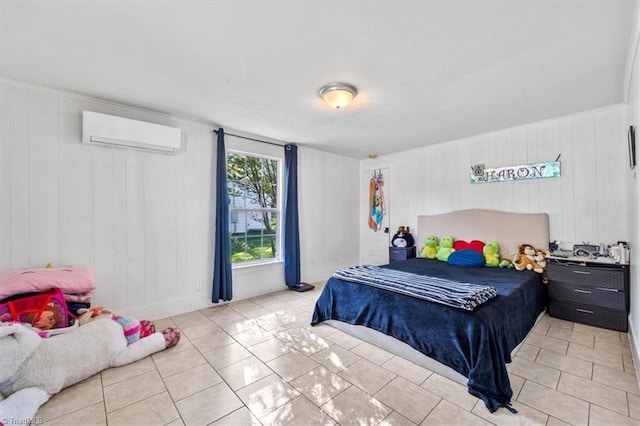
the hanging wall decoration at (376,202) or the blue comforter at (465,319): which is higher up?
the hanging wall decoration at (376,202)

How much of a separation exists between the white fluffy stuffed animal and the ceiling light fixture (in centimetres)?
281

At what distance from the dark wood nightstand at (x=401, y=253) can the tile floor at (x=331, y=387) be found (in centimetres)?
216

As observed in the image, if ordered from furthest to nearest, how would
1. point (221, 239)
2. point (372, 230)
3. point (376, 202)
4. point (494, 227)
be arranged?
1. point (372, 230)
2. point (376, 202)
3. point (494, 227)
4. point (221, 239)

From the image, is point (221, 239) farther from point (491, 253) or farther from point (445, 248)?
point (491, 253)

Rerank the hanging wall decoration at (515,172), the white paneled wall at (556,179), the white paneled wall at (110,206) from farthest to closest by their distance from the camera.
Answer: the hanging wall decoration at (515,172)
the white paneled wall at (556,179)
the white paneled wall at (110,206)

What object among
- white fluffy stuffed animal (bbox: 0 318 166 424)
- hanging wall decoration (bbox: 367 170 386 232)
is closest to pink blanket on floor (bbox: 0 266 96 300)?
white fluffy stuffed animal (bbox: 0 318 166 424)

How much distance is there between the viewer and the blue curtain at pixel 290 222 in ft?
14.8

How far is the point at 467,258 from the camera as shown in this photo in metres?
3.82

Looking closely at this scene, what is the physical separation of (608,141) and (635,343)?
2266 mm

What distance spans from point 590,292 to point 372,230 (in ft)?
11.1

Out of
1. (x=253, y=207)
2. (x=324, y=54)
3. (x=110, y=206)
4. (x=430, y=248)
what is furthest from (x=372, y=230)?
(x=110, y=206)

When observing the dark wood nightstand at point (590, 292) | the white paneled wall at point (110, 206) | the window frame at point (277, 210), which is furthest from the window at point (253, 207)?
the dark wood nightstand at point (590, 292)

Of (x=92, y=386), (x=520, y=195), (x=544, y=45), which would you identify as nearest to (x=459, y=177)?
(x=520, y=195)

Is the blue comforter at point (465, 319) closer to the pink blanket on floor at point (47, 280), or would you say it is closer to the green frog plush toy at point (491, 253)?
the green frog plush toy at point (491, 253)
